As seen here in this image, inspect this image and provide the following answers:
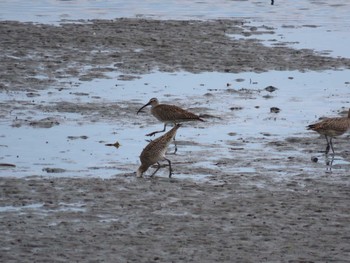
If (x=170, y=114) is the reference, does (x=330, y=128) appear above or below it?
above

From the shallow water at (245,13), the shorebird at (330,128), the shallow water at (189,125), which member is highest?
the shorebird at (330,128)

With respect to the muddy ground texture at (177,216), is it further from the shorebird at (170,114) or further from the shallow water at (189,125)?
the shorebird at (170,114)

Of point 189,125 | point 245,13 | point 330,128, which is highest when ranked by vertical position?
point 330,128

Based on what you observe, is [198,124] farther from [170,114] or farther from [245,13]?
[245,13]

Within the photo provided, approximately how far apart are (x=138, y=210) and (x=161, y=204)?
41cm

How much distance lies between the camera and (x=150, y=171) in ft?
49.8

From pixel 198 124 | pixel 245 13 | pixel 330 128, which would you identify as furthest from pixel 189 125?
pixel 245 13

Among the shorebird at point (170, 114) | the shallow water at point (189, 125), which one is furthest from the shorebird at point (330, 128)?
the shorebird at point (170, 114)

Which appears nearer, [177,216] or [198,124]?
[177,216]

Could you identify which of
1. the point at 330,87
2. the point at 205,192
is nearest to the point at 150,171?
the point at 205,192

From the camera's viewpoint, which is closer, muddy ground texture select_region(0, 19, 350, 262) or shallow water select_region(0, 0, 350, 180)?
muddy ground texture select_region(0, 19, 350, 262)

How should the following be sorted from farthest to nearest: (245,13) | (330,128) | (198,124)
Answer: (245,13)
(198,124)
(330,128)

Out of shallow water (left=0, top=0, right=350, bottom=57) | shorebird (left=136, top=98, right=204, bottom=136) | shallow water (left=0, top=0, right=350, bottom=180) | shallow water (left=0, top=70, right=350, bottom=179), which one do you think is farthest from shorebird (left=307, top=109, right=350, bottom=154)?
shallow water (left=0, top=0, right=350, bottom=57)

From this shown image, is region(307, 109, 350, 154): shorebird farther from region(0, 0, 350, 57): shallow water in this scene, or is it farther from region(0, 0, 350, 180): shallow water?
region(0, 0, 350, 57): shallow water
